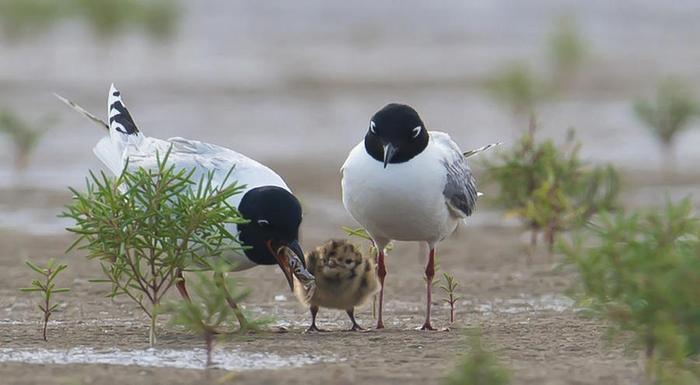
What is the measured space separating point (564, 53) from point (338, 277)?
76.7ft

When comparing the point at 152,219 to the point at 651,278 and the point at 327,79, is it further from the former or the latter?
the point at 327,79

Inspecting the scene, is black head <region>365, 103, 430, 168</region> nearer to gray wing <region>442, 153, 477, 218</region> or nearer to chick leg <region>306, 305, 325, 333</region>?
gray wing <region>442, 153, 477, 218</region>

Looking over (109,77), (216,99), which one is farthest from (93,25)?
(216,99)

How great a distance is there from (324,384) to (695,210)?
9.69 metres

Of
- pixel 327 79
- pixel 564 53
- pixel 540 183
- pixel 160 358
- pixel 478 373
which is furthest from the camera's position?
pixel 327 79

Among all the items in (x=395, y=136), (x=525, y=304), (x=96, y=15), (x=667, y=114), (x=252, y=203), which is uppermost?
(x=96, y=15)

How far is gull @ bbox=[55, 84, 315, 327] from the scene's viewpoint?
24.1ft

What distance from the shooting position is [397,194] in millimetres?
7699

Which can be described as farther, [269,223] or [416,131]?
[416,131]

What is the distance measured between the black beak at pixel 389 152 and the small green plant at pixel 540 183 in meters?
3.18

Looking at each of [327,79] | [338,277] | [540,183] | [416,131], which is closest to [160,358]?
[338,277]

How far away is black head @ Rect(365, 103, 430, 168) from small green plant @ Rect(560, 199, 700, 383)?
2125mm

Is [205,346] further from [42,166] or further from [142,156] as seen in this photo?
[42,166]

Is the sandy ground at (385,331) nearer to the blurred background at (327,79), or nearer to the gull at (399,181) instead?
the gull at (399,181)
